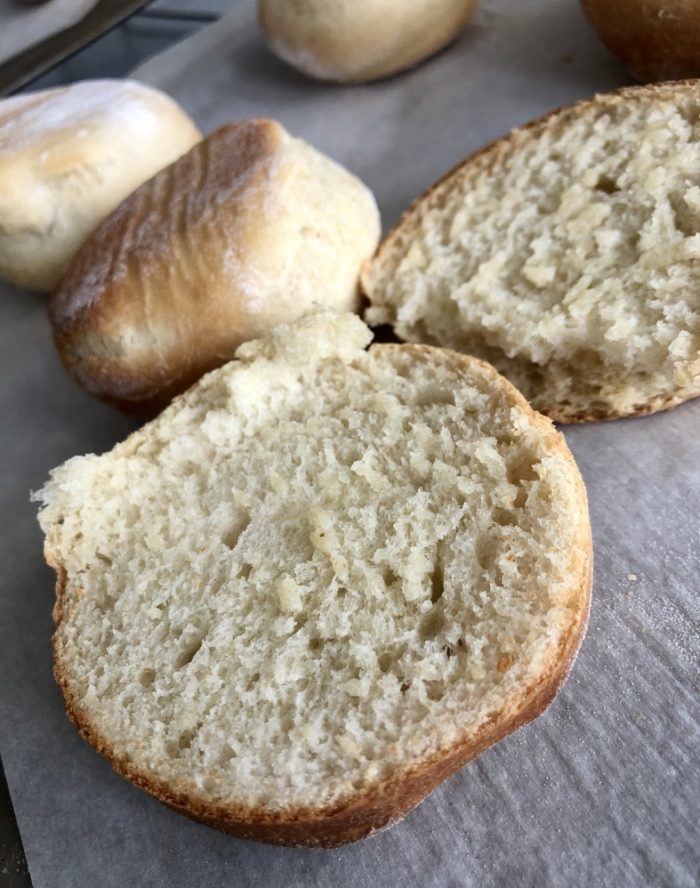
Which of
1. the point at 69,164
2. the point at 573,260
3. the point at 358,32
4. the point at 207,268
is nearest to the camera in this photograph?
the point at 573,260

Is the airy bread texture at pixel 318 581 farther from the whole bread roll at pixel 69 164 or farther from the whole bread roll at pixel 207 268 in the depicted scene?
the whole bread roll at pixel 69 164

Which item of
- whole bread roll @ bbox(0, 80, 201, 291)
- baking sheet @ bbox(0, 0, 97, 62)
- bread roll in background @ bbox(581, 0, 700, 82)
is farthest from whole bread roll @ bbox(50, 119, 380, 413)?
baking sheet @ bbox(0, 0, 97, 62)

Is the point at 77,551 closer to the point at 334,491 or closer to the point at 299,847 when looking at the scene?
the point at 334,491

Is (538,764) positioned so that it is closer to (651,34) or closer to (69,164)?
(651,34)

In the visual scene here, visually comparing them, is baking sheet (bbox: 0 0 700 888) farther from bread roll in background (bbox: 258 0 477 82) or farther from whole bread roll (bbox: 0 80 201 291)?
bread roll in background (bbox: 258 0 477 82)

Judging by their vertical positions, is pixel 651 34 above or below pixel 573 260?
above

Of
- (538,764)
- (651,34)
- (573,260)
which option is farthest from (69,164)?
(538,764)
